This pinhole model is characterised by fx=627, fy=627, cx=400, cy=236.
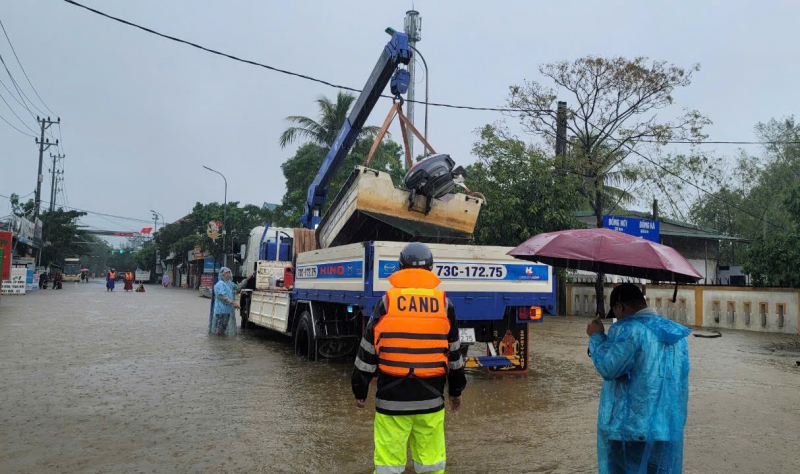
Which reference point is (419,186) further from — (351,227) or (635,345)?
(635,345)

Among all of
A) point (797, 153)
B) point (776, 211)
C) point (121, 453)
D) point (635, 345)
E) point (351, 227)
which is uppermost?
point (797, 153)

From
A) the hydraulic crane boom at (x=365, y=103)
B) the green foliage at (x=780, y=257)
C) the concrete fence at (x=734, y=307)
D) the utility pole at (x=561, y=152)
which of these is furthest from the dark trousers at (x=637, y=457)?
the utility pole at (x=561, y=152)

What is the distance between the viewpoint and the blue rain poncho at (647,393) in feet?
9.57

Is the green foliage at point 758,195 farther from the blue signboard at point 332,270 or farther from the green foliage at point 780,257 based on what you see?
the blue signboard at point 332,270

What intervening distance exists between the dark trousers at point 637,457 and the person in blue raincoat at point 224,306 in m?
10.2

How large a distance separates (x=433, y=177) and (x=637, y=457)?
6.05 m

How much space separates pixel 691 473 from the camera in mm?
4332

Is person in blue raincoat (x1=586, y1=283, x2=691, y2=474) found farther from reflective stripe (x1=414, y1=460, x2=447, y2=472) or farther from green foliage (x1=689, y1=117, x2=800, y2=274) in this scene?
green foliage (x1=689, y1=117, x2=800, y2=274)

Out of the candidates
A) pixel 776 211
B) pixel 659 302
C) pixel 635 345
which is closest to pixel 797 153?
pixel 776 211

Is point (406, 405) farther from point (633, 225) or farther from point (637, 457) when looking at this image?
point (633, 225)

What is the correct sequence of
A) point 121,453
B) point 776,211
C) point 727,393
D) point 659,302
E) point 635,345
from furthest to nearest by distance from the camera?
point 776,211 < point 659,302 < point 727,393 < point 121,453 < point 635,345

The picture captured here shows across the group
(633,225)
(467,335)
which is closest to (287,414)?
(467,335)

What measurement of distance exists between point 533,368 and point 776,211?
106ft

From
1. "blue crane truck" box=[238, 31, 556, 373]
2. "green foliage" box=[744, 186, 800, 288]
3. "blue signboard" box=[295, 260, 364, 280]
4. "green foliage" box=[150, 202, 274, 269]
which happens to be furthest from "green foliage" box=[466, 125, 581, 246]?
"green foliage" box=[150, 202, 274, 269]
